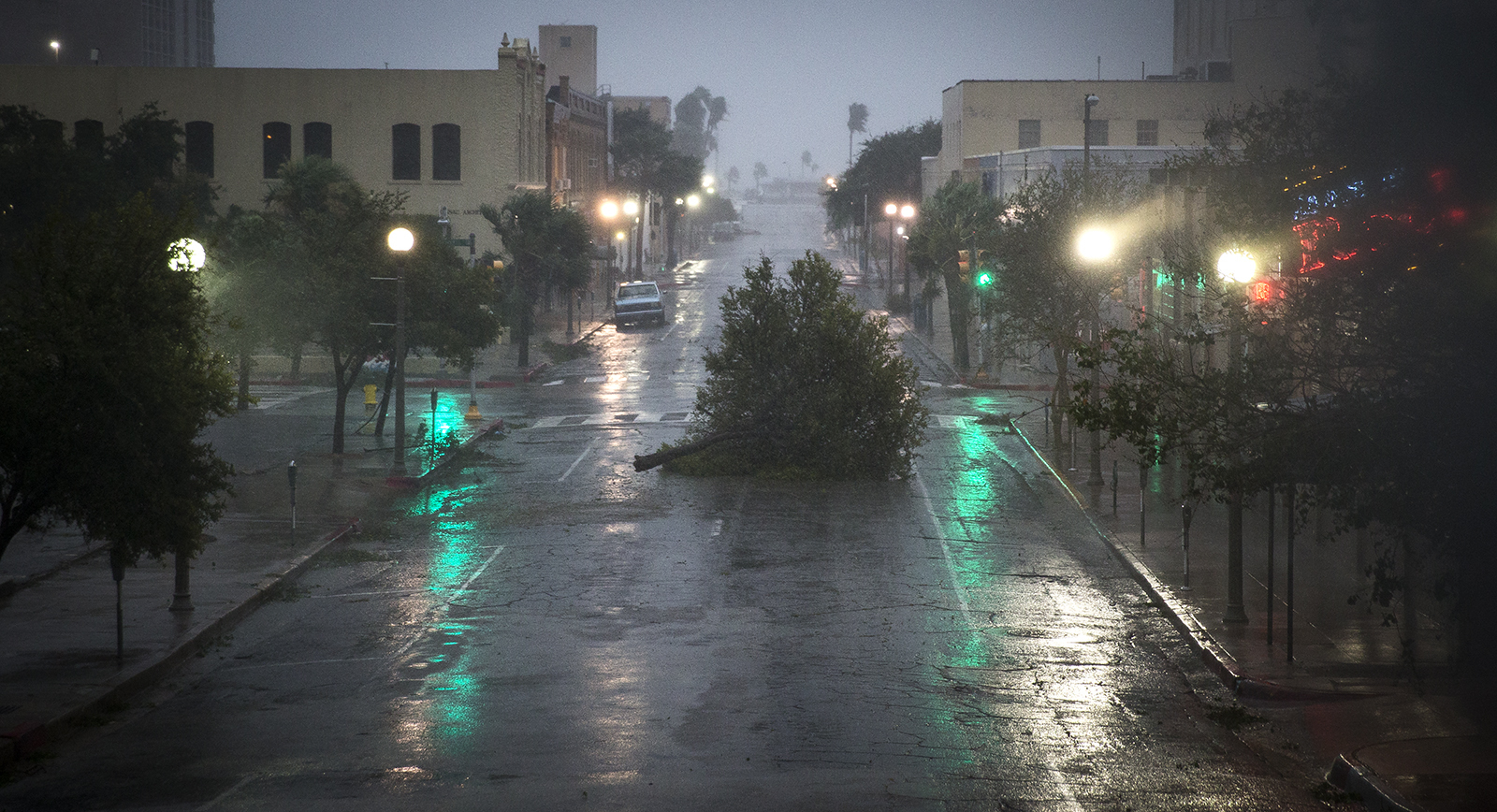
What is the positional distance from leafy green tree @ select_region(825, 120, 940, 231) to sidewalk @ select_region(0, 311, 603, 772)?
62978 millimetres

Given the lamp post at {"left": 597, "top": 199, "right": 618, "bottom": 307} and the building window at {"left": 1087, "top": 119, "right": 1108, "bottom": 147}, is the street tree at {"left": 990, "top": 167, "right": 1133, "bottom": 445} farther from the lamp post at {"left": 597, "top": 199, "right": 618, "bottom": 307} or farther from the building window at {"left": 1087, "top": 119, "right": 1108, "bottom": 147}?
the building window at {"left": 1087, "top": 119, "right": 1108, "bottom": 147}

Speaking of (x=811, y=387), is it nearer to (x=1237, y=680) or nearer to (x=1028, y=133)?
(x=1237, y=680)

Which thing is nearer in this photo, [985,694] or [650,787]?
[650,787]

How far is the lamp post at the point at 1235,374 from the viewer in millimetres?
13102

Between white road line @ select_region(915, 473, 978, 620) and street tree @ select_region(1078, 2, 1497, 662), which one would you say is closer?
street tree @ select_region(1078, 2, 1497, 662)

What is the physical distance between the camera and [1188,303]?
26.4 m

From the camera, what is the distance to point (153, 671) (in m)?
12.9

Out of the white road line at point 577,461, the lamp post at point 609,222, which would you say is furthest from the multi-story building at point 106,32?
the white road line at point 577,461

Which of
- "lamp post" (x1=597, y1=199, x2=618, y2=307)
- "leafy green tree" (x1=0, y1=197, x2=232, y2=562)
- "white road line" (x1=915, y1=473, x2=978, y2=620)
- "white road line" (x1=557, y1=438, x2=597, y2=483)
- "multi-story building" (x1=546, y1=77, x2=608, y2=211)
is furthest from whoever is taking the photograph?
"multi-story building" (x1=546, y1=77, x2=608, y2=211)

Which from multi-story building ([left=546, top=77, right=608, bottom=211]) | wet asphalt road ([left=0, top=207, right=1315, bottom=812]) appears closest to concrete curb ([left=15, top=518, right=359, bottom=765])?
wet asphalt road ([left=0, top=207, right=1315, bottom=812])

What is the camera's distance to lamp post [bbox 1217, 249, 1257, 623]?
516 inches

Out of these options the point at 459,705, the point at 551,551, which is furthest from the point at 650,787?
the point at 551,551

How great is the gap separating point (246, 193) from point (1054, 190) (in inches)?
1384

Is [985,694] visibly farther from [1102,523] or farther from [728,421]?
[728,421]
